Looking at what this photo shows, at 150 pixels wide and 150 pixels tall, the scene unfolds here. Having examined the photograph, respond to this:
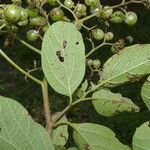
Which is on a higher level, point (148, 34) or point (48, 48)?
point (48, 48)

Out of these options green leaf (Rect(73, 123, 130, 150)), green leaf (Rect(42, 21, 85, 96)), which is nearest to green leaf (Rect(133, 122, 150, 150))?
green leaf (Rect(73, 123, 130, 150))

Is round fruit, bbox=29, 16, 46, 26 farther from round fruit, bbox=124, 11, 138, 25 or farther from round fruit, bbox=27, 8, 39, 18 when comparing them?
round fruit, bbox=124, 11, 138, 25

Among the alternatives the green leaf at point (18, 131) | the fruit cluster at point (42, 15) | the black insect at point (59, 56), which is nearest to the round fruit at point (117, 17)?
the fruit cluster at point (42, 15)

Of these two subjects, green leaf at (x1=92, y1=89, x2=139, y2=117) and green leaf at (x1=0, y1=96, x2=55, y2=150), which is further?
green leaf at (x1=92, y1=89, x2=139, y2=117)

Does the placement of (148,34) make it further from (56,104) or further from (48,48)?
(48,48)

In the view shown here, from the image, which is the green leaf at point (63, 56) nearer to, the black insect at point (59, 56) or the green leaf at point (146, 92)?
the black insect at point (59, 56)

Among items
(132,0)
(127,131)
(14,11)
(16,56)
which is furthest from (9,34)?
(16,56)
